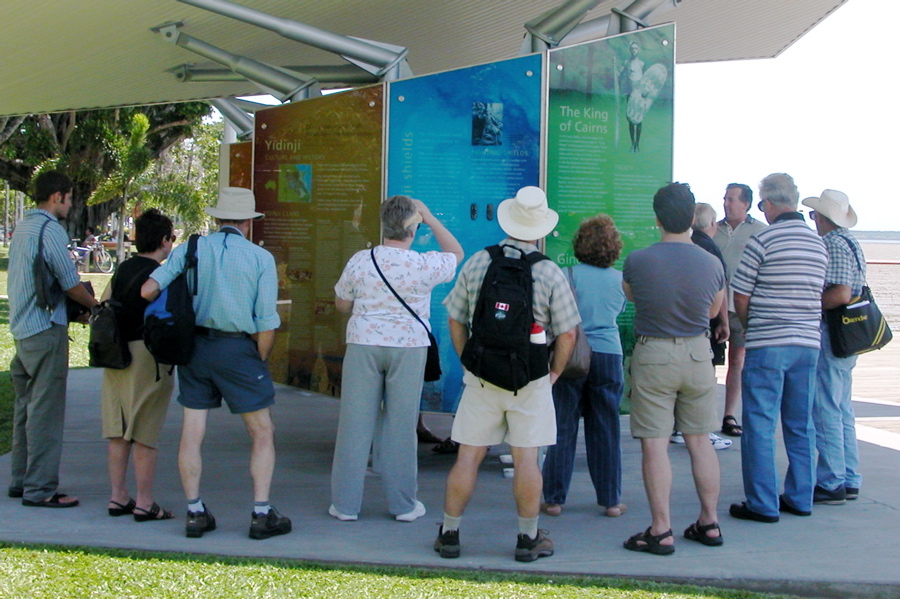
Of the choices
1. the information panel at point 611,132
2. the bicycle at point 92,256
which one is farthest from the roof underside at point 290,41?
the bicycle at point 92,256

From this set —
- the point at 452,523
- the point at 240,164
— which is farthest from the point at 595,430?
the point at 240,164

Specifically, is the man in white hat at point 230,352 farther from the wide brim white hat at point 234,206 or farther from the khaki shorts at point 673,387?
the khaki shorts at point 673,387

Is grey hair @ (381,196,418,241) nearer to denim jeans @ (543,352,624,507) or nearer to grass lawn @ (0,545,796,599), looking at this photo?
denim jeans @ (543,352,624,507)

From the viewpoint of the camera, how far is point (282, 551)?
4664mm

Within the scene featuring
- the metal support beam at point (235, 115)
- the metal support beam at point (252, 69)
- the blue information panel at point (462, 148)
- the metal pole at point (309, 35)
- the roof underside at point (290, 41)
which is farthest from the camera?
the metal support beam at point (235, 115)

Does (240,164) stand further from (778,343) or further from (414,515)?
(778,343)

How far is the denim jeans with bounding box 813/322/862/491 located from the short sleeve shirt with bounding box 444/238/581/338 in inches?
83.6

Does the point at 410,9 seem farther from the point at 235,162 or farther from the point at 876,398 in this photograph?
the point at 876,398

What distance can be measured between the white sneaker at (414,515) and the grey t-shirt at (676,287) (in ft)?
5.32

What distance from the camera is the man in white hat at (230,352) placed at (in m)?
4.86

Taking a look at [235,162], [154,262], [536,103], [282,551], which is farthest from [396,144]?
[235,162]

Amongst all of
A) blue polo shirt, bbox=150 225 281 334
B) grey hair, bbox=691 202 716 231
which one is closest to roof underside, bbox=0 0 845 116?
grey hair, bbox=691 202 716 231

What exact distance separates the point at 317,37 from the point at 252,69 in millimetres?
1082

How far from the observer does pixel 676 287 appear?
476 centimetres
